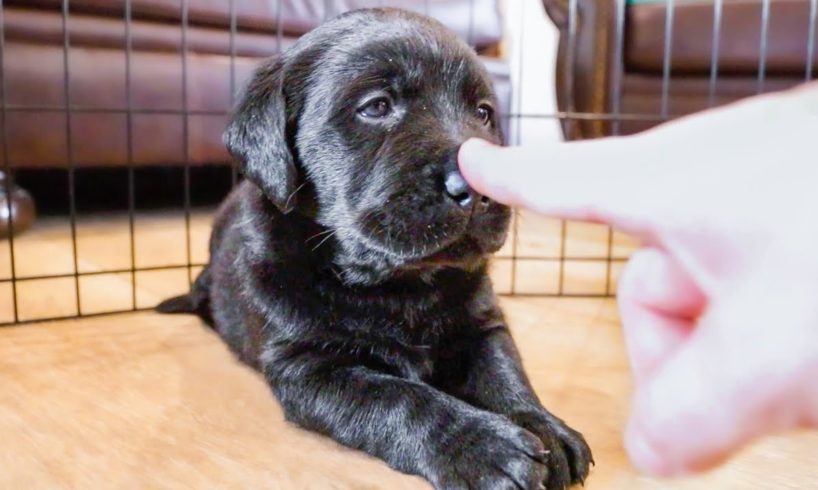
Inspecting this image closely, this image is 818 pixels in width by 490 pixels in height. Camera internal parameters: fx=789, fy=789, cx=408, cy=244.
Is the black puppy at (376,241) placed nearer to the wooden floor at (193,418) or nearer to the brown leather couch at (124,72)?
the wooden floor at (193,418)

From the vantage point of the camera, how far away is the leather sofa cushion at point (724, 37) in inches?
114

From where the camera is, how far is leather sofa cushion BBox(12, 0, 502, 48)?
2.76 meters

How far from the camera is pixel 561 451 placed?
0.93m

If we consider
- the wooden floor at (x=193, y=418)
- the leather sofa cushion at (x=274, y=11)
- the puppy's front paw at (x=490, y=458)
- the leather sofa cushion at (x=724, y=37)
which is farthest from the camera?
the leather sofa cushion at (x=724, y=37)

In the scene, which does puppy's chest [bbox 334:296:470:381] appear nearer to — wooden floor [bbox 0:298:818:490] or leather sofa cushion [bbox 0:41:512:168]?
wooden floor [bbox 0:298:818:490]

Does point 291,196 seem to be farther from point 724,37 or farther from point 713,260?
point 724,37

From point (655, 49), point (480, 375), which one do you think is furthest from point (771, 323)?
point (655, 49)

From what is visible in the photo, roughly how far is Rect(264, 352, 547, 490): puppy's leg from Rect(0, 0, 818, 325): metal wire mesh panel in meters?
1.08

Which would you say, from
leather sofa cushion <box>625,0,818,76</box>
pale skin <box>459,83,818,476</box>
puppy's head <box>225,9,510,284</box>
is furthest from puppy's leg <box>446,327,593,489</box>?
leather sofa cushion <box>625,0,818,76</box>

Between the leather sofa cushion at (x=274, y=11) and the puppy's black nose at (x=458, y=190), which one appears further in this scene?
the leather sofa cushion at (x=274, y=11)

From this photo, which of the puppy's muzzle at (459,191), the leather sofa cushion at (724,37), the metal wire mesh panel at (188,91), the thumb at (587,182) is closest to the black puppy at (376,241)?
the puppy's muzzle at (459,191)

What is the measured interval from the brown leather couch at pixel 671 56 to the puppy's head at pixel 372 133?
1.79m

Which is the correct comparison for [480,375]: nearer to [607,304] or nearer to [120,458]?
[120,458]

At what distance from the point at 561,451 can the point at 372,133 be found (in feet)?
1.65
